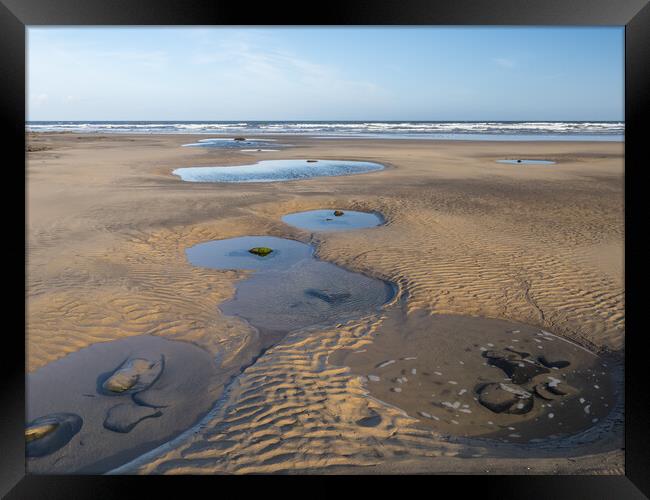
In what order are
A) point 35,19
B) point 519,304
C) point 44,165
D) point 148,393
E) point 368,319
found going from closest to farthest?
point 35,19 → point 148,393 → point 368,319 → point 519,304 → point 44,165

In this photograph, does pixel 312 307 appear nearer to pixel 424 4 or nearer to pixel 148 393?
pixel 148 393

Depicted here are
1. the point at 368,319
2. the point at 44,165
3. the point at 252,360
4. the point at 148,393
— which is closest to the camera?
the point at 148,393

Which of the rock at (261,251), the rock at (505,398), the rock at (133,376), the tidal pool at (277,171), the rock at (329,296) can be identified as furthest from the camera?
the tidal pool at (277,171)

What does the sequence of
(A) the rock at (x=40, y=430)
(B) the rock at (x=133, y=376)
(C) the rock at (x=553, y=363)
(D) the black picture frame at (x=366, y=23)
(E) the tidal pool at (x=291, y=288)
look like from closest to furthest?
1. (D) the black picture frame at (x=366, y=23)
2. (A) the rock at (x=40, y=430)
3. (B) the rock at (x=133, y=376)
4. (C) the rock at (x=553, y=363)
5. (E) the tidal pool at (x=291, y=288)

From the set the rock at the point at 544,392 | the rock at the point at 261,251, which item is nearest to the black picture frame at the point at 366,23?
the rock at the point at 544,392

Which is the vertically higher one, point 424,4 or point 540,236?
point 424,4

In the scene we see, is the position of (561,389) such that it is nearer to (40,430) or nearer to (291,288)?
(291,288)

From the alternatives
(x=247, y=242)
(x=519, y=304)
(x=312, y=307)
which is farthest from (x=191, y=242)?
(x=519, y=304)

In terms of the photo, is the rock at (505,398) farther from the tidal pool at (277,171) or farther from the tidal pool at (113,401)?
the tidal pool at (277,171)
